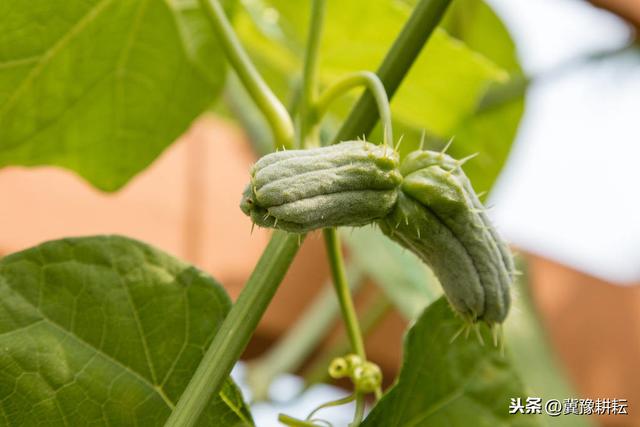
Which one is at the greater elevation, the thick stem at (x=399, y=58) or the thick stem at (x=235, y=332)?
the thick stem at (x=399, y=58)

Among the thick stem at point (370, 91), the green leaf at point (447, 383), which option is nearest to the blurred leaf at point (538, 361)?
the green leaf at point (447, 383)

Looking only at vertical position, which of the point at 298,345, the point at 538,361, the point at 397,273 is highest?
the point at 397,273

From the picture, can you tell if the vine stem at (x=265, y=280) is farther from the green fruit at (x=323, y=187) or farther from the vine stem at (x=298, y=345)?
the vine stem at (x=298, y=345)

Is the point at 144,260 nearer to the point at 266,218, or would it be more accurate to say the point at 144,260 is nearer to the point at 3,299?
the point at 3,299

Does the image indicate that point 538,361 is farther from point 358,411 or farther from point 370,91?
point 370,91

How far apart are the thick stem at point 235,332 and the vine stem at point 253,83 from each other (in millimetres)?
118

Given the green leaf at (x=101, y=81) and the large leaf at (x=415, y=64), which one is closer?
the green leaf at (x=101, y=81)

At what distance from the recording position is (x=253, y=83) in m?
0.76

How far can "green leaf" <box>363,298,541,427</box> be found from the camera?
77cm

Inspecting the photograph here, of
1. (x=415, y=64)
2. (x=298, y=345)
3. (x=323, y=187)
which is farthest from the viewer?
(x=298, y=345)

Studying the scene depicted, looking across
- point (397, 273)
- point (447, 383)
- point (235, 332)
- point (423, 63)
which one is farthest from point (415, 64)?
point (235, 332)

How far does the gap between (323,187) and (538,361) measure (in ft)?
3.26

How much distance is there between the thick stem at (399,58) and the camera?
0.69m

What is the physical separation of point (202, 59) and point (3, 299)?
0.40 meters
